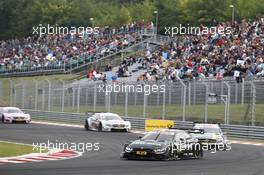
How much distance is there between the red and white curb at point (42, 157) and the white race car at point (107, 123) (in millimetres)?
14660

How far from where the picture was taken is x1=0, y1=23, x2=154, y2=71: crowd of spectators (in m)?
67.9

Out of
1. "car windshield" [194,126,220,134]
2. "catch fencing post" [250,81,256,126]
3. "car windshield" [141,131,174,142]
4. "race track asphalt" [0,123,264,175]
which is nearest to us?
"race track asphalt" [0,123,264,175]

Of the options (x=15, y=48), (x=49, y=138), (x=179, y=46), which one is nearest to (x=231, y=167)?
(x=49, y=138)

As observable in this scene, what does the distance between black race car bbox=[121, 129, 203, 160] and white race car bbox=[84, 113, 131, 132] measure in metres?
15.9

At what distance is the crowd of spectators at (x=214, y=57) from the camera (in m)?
43.0

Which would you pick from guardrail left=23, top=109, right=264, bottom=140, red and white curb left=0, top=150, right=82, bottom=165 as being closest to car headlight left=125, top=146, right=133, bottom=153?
red and white curb left=0, top=150, right=82, bottom=165

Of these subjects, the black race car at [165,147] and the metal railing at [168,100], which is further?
the metal railing at [168,100]

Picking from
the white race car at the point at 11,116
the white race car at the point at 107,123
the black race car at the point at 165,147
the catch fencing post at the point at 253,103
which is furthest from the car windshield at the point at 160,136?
the white race car at the point at 11,116

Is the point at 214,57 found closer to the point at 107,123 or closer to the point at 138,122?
the point at 138,122

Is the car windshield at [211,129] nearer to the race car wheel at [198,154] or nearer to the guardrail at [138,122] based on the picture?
the race car wheel at [198,154]

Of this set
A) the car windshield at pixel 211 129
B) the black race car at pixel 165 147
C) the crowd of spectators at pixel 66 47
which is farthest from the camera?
the crowd of spectators at pixel 66 47

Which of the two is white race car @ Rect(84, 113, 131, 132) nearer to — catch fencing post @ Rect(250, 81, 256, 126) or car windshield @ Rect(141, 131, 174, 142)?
catch fencing post @ Rect(250, 81, 256, 126)

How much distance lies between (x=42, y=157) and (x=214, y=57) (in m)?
24.7

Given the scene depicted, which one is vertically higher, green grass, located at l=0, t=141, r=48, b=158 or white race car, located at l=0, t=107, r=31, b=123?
white race car, located at l=0, t=107, r=31, b=123
